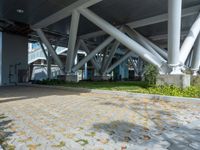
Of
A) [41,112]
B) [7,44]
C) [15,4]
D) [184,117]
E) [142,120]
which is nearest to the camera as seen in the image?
[142,120]

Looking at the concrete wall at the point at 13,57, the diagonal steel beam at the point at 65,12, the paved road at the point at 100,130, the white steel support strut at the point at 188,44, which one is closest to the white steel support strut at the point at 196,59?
the white steel support strut at the point at 188,44

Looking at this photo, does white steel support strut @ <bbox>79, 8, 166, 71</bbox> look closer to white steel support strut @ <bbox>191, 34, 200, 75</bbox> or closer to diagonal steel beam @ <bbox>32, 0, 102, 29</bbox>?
diagonal steel beam @ <bbox>32, 0, 102, 29</bbox>

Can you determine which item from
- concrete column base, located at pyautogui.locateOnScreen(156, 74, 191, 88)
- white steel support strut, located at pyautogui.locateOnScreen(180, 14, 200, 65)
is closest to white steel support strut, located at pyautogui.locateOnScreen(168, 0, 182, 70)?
concrete column base, located at pyautogui.locateOnScreen(156, 74, 191, 88)

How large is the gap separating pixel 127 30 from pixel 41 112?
15740 millimetres

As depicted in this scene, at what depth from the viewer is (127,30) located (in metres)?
20.2

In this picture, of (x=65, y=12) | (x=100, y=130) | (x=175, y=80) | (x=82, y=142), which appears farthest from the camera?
(x=65, y=12)

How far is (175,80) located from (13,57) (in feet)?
59.4

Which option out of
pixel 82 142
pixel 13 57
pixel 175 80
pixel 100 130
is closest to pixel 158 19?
pixel 175 80

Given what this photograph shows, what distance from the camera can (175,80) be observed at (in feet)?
34.7

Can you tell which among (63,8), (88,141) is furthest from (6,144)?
(63,8)

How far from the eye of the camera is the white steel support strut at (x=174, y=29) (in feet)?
32.9

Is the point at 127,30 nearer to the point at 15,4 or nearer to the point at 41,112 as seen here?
the point at 15,4

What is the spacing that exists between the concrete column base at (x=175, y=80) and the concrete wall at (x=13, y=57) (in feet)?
55.0

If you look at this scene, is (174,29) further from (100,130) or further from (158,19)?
(158,19)
